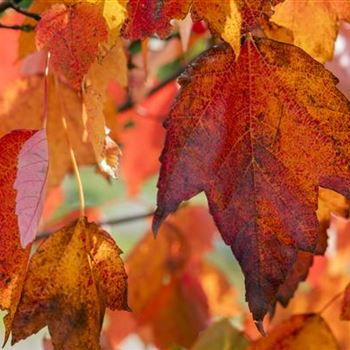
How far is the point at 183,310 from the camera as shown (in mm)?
1791

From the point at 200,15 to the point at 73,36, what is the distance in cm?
10

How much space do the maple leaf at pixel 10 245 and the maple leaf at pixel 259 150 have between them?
0.12m

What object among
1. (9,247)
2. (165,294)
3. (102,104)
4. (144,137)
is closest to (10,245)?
(9,247)

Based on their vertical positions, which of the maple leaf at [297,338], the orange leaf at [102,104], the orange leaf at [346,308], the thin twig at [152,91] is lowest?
the thin twig at [152,91]

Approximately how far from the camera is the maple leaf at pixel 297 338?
3.98 feet

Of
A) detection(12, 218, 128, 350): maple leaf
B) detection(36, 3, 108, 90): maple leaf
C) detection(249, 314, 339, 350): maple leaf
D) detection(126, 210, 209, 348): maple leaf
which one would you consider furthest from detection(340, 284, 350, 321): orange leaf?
detection(126, 210, 209, 348): maple leaf

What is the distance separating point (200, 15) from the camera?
91 centimetres

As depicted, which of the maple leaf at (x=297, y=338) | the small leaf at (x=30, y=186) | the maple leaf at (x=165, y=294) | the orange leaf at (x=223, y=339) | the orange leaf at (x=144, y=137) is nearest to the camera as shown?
the small leaf at (x=30, y=186)

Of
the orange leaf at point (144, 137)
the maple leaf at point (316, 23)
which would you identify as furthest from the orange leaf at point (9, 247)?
the orange leaf at point (144, 137)

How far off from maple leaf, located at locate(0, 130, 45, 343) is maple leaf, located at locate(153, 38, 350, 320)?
0.12 m

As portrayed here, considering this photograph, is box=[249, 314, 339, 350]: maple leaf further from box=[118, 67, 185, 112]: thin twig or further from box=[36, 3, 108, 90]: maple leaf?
box=[118, 67, 185, 112]: thin twig

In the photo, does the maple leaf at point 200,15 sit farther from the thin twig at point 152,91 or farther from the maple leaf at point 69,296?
the thin twig at point 152,91

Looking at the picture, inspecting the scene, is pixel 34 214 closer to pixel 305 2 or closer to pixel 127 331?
pixel 305 2

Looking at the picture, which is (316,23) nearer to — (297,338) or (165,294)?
(297,338)
